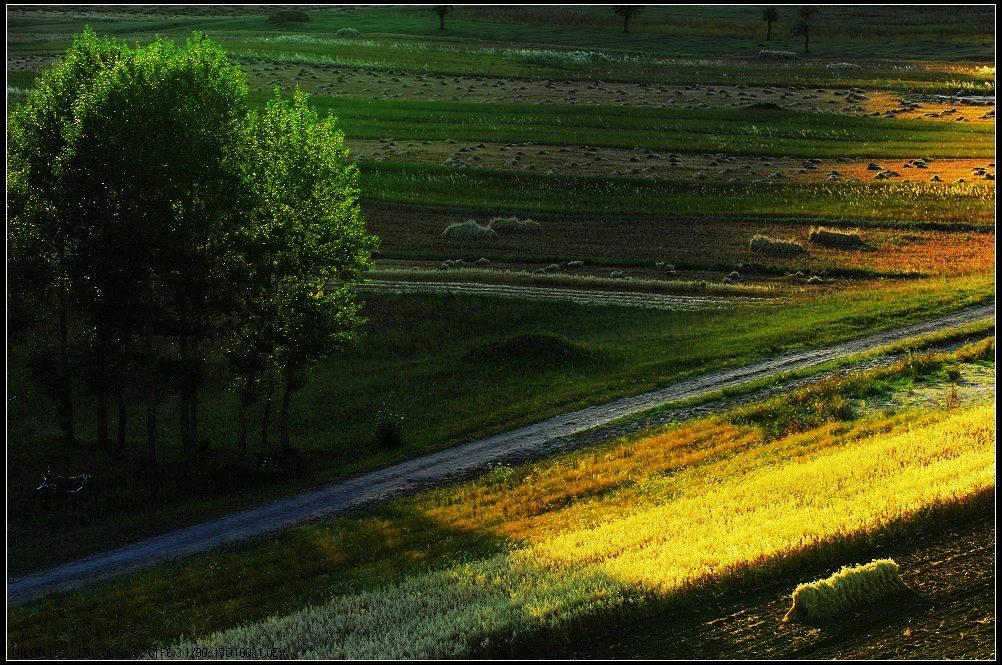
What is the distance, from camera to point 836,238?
68188mm

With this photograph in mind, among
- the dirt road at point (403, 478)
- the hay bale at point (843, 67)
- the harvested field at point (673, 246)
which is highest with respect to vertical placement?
the hay bale at point (843, 67)

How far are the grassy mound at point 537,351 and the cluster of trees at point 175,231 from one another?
29.7 feet

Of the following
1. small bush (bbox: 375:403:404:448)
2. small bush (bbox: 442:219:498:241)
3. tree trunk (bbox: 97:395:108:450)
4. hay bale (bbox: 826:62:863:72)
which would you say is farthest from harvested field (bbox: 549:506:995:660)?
hay bale (bbox: 826:62:863:72)

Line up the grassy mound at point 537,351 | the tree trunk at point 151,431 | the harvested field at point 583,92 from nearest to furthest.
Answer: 1. the tree trunk at point 151,431
2. the grassy mound at point 537,351
3. the harvested field at point 583,92

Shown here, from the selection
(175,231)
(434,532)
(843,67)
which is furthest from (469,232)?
(843,67)

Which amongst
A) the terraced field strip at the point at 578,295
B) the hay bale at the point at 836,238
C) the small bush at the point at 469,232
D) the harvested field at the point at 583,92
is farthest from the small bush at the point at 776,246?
the harvested field at the point at 583,92

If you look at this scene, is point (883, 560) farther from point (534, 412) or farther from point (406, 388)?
point (406, 388)

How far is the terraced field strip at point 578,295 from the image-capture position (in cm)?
5591

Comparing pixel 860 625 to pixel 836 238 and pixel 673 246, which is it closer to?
pixel 673 246

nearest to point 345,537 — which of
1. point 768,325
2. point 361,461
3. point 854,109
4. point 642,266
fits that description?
point 361,461

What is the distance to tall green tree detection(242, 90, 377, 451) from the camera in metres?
38.6

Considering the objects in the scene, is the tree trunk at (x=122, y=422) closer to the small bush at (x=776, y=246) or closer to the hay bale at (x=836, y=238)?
the small bush at (x=776, y=246)

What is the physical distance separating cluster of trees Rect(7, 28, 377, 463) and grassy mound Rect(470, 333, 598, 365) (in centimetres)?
905

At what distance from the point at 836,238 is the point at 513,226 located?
2107cm
